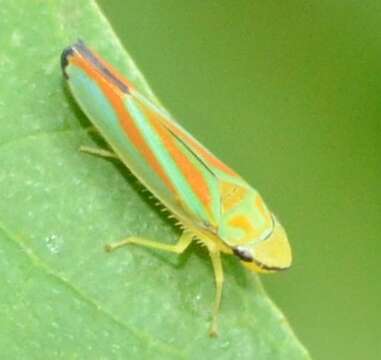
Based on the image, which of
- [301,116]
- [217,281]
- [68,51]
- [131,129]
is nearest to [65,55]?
[68,51]

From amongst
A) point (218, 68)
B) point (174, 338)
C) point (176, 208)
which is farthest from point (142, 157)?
point (218, 68)

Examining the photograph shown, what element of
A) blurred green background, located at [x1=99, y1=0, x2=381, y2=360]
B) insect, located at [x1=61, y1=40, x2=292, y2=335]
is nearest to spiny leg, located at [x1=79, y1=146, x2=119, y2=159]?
insect, located at [x1=61, y1=40, x2=292, y2=335]

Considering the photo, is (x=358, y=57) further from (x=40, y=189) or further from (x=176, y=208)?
(x=40, y=189)

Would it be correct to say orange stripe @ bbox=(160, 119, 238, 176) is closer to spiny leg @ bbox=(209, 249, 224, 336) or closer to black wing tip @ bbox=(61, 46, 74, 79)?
spiny leg @ bbox=(209, 249, 224, 336)

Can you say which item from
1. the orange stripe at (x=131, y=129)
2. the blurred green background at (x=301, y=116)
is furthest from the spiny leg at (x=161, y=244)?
the blurred green background at (x=301, y=116)

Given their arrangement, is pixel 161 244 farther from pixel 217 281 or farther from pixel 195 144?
pixel 195 144

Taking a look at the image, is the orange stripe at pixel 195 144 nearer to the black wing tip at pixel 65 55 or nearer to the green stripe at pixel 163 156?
the green stripe at pixel 163 156

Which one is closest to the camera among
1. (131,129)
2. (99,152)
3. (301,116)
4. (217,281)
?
(99,152)

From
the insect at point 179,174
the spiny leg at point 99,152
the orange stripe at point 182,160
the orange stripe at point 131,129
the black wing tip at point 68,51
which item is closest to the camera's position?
the black wing tip at point 68,51
